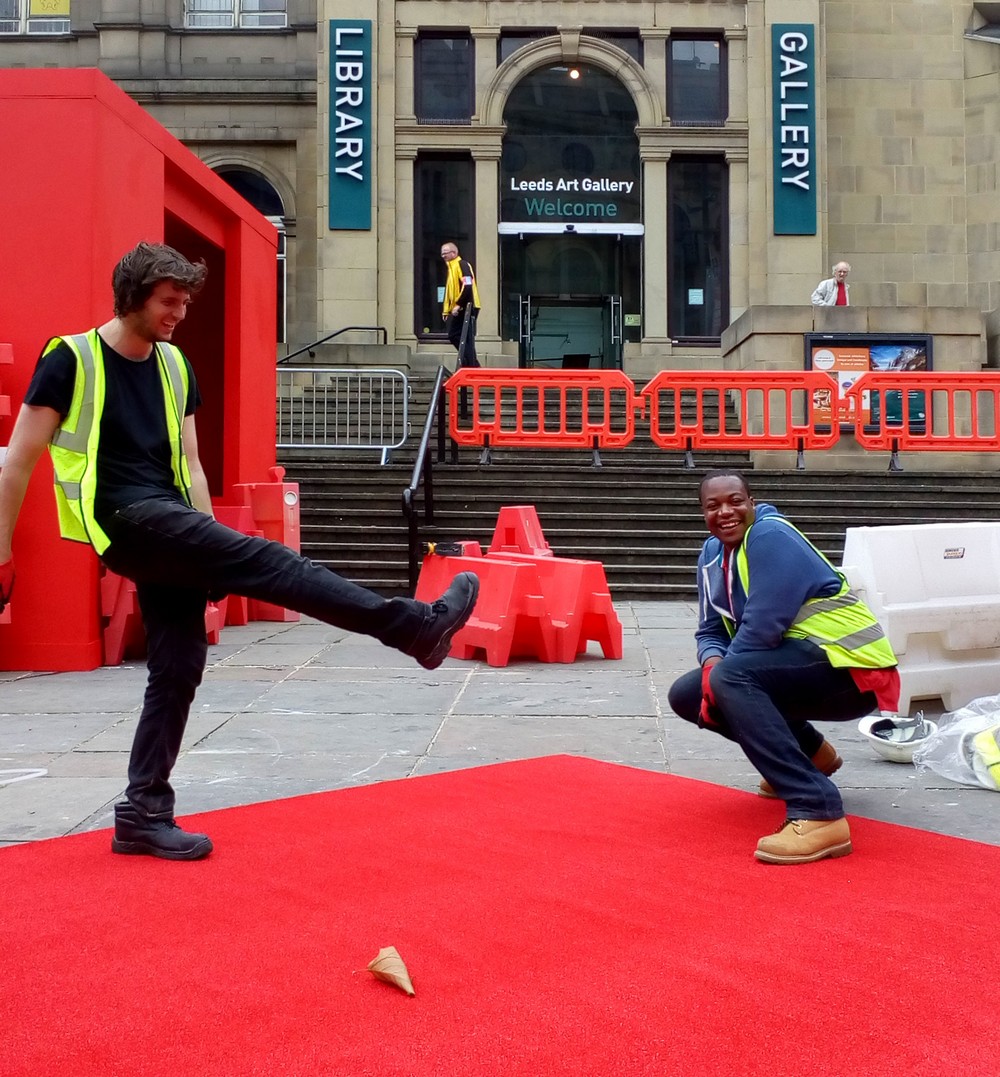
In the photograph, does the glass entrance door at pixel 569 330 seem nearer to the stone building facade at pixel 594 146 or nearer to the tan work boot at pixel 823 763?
the stone building facade at pixel 594 146

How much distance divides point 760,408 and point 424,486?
184 inches

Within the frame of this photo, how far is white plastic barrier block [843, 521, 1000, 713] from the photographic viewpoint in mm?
5703

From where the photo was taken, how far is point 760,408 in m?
14.8

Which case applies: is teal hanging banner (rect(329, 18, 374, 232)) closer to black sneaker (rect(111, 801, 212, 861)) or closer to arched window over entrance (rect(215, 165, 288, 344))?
arched window over entrance (rect(215, 165, 288, 344))

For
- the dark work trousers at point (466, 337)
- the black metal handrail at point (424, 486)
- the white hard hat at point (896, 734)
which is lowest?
the white hard hat at point (896, 734)

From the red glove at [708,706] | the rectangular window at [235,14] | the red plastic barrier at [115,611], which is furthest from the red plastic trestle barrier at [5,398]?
the rectangular window at [235,14]

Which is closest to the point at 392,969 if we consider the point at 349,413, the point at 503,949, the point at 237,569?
the point at 503,949

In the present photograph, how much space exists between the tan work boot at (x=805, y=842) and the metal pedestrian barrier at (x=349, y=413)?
11418 millimetres

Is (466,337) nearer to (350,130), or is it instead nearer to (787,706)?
(350,130)

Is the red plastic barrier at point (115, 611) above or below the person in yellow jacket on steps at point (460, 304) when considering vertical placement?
below

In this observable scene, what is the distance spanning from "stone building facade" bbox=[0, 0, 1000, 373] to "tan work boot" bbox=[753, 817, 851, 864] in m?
18.6

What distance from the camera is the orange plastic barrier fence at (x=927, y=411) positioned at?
14.1 meters

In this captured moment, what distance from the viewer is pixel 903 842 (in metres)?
3.67

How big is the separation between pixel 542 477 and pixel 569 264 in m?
11.5
